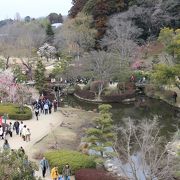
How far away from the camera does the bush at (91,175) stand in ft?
66.5

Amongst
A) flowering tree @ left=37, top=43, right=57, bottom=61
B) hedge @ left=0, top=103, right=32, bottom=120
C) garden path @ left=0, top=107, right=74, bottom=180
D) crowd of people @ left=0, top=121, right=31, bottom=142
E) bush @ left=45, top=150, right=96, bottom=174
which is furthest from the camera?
flowering tree @ left=37, top=43, right=57, bottom=61

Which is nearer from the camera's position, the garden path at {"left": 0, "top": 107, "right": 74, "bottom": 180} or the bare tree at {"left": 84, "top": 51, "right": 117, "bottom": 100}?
the garden path at {"left": 0, "top": 107, "right": 74, "bottom": 180}

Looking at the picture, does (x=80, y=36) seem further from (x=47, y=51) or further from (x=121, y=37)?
(x=47, y=51)

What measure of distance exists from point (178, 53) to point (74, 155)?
17.4 meters

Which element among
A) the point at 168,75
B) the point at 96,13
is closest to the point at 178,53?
the point at 168,75

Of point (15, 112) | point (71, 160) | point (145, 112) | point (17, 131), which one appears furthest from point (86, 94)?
point (71, 160)

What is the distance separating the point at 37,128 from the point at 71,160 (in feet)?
27.4

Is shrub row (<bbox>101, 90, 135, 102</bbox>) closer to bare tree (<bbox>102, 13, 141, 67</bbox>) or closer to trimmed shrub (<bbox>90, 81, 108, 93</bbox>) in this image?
trimmed shrub (<bbox>90, 81, 108, 93</bbox>)

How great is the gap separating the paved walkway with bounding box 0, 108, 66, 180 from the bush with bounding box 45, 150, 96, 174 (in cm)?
198

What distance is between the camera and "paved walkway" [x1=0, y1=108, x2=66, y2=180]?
1016 inches

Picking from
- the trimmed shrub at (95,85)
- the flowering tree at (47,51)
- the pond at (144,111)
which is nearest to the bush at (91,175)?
the pond at (144,111)

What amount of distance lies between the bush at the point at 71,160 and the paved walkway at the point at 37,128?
1976 mm

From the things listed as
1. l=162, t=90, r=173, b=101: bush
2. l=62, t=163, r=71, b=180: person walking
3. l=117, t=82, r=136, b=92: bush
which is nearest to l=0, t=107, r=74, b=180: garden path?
l=62, t=163, r=71, b=180: person walking

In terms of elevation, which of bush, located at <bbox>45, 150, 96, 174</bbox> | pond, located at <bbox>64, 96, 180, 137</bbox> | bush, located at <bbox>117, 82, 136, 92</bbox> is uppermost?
bush, located at <bbox>45, 150, 96, 174</bbox>
